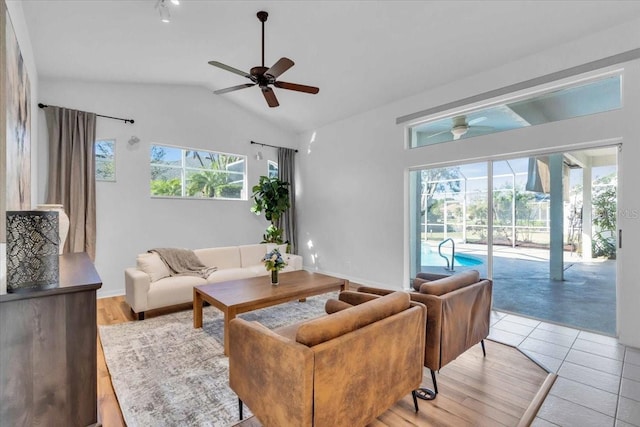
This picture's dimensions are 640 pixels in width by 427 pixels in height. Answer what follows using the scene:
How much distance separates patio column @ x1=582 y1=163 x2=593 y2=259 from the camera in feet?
11.1

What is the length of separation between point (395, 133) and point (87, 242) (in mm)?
5043

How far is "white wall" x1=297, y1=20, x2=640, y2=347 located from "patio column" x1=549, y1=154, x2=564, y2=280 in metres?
0.32

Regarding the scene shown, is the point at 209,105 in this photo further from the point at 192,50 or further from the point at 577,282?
the point at 577,282

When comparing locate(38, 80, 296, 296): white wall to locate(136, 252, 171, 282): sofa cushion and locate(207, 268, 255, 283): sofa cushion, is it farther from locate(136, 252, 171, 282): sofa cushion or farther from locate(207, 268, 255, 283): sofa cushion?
locate(207, 268, 255, 283): sofa cushion

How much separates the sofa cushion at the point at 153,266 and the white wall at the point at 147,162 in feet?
4.01

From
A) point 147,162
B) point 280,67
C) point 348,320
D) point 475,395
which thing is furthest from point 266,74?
point 475,395

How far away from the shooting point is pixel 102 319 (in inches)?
142

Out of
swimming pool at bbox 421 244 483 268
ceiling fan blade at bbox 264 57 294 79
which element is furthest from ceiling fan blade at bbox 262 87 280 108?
swimming pool at bbox 421 244 483 268

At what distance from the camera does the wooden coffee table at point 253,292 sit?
284cm

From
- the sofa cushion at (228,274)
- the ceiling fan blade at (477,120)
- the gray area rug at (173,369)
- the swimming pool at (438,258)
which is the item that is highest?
the ceiling fan blade at (477,120)

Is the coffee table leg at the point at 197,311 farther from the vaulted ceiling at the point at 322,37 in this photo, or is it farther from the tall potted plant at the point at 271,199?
the vaulted ceiling at the point at 322,37

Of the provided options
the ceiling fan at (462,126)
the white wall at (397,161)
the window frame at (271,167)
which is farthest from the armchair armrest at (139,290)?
the ceiling fan at (462,126)

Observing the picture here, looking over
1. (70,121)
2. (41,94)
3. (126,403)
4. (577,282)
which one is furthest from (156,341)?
(577,282)

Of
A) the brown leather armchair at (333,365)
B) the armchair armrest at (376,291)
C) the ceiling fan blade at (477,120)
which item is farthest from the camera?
the ceiling fan blade at (477,120)
